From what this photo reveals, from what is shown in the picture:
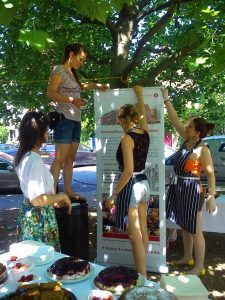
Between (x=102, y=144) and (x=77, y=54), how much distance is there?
1165 mm

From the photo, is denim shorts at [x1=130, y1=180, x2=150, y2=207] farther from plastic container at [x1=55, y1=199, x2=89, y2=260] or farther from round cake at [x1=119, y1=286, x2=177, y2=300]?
round cake at [x1=119, y1=286, x2=177, y2=300]

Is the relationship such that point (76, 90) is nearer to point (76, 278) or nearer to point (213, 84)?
point (76, 278)

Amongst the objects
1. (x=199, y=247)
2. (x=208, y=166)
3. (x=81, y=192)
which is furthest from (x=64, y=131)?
(x=81, y=192)

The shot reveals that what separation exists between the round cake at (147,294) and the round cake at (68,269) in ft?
1.51

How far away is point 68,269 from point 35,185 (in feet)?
2.84

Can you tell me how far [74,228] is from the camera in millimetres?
4285

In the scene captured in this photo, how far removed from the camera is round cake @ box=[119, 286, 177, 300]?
1.73m

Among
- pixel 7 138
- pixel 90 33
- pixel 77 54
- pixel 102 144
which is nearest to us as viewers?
pixel 77 54

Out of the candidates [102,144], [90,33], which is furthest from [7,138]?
[102,144]

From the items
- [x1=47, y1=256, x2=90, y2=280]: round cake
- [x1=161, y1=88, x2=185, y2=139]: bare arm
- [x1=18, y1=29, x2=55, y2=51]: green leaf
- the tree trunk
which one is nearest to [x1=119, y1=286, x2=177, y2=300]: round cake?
[x1=47, y1=256, x2=90, y2=280]: round cake

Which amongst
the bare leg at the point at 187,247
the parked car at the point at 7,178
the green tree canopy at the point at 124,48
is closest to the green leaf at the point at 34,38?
the green tree canopy at the point at 124,48

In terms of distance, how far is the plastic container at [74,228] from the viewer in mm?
4219

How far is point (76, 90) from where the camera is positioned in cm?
437

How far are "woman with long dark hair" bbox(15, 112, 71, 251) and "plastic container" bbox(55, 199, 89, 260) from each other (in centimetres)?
97
